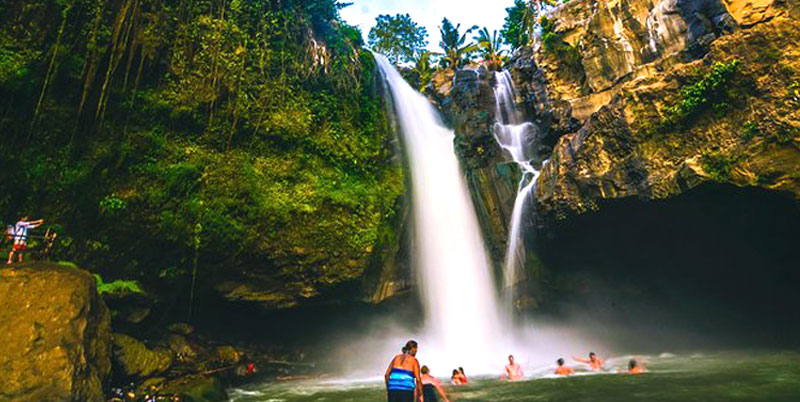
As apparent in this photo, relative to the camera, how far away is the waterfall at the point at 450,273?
669 inches

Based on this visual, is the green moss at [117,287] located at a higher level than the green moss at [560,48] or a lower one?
lower

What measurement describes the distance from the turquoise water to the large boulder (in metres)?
4.06

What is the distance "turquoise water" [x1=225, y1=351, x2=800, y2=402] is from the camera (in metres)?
8.28

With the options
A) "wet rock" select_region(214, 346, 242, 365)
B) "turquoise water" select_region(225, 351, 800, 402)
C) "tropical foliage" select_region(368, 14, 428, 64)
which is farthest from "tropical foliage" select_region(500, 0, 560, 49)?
"wet rock" select_region(214, 346, 242, 365)

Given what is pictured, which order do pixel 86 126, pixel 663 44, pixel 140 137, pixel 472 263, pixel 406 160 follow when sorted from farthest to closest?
1. pixel 406 160
2. pixel 472 263
3. pixel 663 44
4. pixel 140 137
5. pixel 86 126

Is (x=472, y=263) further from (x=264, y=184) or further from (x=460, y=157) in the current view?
(x=264, y=184)

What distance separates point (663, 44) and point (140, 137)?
61.6 feet

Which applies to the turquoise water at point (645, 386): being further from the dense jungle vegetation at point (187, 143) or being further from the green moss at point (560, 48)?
the green moss at point (560, 48)

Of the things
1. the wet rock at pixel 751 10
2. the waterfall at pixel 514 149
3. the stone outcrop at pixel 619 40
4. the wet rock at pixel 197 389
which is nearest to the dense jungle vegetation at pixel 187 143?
the wet rock at pixel 197 389

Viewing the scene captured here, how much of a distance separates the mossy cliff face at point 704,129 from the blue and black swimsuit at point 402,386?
9.60 m

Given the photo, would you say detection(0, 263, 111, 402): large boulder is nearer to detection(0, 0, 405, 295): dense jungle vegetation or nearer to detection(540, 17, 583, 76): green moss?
detection(0, 0, 405, 295): dense jungle vegetation

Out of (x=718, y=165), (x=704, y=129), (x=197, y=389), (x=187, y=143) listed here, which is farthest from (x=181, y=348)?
(x=704, y=129)

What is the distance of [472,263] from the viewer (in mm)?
18344

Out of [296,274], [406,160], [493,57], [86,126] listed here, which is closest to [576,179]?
[406,160]
